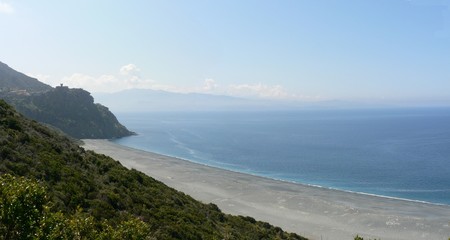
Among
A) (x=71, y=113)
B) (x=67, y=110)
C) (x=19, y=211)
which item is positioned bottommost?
(x=19, y=211)

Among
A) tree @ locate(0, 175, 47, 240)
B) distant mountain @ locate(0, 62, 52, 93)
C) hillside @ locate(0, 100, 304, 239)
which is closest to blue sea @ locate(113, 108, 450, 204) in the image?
hillside @ locate(0, 100, 304, 239)

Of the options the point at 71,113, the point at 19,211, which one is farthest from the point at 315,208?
the point at 71,113

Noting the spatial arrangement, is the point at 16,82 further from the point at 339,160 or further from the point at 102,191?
the point at 102,191

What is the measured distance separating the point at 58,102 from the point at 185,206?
5258 inches

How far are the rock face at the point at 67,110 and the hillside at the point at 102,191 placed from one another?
113365mm

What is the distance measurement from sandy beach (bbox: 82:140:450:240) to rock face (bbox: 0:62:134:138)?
74.4 m

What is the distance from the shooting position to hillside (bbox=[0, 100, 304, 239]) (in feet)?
81.1

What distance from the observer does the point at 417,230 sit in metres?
50.2

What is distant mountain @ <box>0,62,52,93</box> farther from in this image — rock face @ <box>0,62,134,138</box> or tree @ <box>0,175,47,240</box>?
tree @ <box>0,175,47,240</box>

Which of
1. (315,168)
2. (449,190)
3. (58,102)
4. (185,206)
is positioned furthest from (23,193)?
(58,102)

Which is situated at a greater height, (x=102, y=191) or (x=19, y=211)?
(x=19, y=211)

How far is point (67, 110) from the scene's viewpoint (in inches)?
5960

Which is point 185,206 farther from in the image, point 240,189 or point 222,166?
point 222,166

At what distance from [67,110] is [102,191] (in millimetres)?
135846
